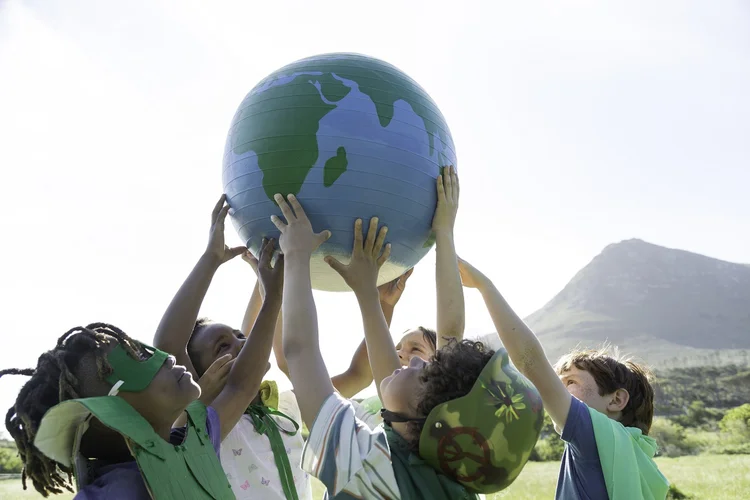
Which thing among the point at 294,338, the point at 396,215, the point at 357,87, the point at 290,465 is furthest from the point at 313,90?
the point at 290,465

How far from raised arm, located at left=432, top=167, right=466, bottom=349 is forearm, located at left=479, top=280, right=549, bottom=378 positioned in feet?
0.89

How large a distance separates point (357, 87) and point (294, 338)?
55.7 inches

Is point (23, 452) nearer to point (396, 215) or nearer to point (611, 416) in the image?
point (396, 215)

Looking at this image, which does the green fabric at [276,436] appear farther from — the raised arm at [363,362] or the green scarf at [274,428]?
the raised arm at [363,362]

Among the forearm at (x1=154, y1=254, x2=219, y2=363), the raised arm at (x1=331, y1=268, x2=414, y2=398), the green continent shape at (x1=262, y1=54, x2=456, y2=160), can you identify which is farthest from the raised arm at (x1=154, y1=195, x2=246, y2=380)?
the raised arm at (x1=331, y1=268, x2=414, y2=398)

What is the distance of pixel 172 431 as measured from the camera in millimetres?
2576

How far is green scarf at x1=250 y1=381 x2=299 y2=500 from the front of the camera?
10.4ft

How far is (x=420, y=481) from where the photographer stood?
6.70 ft

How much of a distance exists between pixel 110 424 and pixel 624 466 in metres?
2.10

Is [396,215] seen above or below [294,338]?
above

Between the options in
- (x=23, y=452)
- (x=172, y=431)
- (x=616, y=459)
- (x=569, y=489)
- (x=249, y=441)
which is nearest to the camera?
(x=23, y=452)

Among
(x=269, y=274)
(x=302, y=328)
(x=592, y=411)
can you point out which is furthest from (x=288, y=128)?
(x=592, y=411)

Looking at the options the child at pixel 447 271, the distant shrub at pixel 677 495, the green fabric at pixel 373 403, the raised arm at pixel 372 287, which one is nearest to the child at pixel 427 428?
the raised arm at pixel 372 287

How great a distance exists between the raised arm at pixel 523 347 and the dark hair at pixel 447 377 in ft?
2.98
